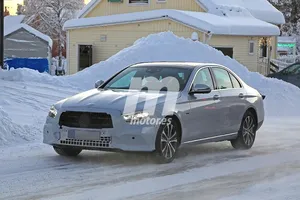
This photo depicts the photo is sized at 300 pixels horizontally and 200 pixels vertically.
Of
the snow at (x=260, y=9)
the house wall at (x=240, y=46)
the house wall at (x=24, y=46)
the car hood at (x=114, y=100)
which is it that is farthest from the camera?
the house wall at (x=24, y=46)

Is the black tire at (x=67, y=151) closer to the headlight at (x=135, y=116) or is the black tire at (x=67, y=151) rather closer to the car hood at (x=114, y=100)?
the car hood at (x=114, y=100)

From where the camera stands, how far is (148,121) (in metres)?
9.54

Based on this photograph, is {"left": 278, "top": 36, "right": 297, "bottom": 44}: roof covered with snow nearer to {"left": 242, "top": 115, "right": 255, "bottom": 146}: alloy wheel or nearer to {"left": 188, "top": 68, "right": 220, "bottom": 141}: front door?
{"left": 242, "top": 115, "right": 255, "bottom": 146}: alloy wheel

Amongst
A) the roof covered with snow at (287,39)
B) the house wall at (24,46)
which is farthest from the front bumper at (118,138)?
the roof covered with snow at (287,39)

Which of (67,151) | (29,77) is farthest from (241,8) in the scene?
(67,151)

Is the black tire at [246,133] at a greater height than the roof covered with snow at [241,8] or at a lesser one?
lesser

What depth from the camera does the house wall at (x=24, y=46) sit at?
51.8 metres

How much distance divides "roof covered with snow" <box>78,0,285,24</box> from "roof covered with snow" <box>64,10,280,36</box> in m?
0.70

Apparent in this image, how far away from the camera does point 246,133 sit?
11.9 metres

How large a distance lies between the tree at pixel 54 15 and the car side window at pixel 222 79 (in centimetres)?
5727

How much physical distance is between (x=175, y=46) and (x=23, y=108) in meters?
10.0

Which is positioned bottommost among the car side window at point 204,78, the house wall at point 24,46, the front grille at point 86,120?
the house wall at point 24,46

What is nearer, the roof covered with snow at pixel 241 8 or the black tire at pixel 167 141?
the black tire at pixel 167 141

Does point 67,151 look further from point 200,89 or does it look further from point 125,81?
point 200,89
